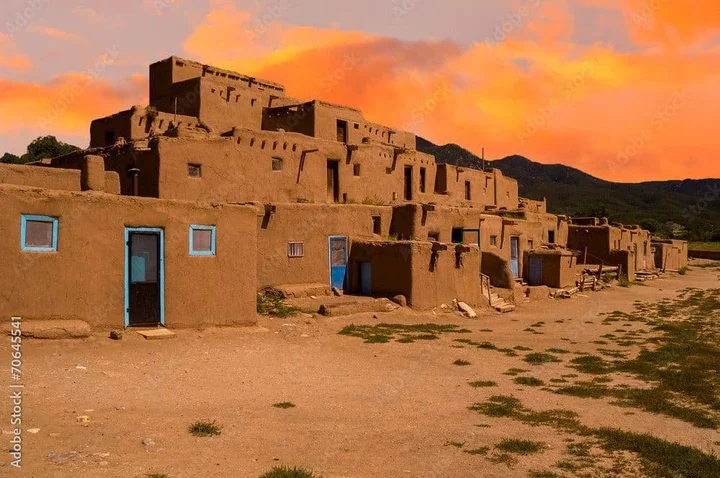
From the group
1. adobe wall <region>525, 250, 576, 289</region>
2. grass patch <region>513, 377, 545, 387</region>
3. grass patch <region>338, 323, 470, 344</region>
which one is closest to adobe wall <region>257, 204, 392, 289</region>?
grass patch <region>338, 323, 470, 344</region>

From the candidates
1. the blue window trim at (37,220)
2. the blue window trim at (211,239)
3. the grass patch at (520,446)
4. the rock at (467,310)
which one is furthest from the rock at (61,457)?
the rock at (467,310)

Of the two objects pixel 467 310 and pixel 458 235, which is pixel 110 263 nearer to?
pixel 467 310

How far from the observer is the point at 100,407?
8188 millimetres

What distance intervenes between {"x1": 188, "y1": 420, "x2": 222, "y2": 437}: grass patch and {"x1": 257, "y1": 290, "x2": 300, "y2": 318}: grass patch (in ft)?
32.1

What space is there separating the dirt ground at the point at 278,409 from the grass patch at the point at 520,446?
120 millimetres

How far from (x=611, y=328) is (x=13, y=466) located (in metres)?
18.9

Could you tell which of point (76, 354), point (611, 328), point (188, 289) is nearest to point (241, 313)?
point (188, 289)

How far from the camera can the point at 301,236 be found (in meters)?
21.4

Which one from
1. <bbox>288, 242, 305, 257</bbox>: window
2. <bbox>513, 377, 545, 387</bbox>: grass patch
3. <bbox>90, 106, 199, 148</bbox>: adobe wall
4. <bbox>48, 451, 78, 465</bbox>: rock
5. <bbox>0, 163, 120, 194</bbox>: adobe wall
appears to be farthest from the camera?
<bbox>90, 106, 199, 148</bbox>: adobe wall

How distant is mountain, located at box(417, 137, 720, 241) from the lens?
329ft

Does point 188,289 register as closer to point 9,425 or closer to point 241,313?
point 241,313

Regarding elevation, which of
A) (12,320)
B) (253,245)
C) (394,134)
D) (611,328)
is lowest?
(611,328)

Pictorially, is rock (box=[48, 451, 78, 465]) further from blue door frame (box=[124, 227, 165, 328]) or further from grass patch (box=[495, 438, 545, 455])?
blue door frame (box=[124, 227, 165, 328])

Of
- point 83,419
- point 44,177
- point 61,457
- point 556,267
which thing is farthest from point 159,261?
point 556,267
